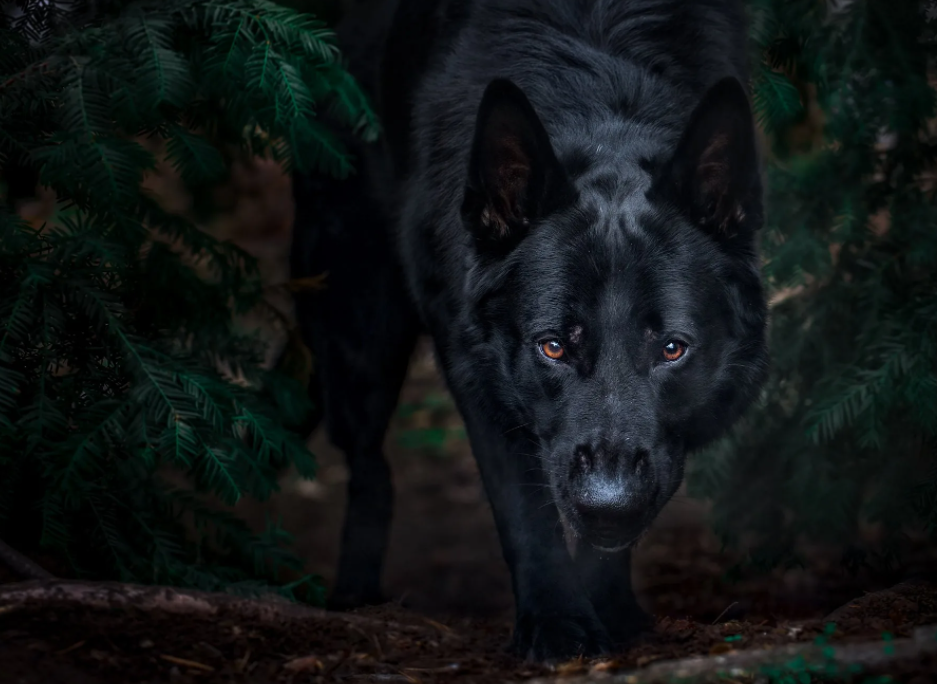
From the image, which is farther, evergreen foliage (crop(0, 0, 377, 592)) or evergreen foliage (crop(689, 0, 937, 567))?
evergreen foliage (crop(689, 0, 937, 567))

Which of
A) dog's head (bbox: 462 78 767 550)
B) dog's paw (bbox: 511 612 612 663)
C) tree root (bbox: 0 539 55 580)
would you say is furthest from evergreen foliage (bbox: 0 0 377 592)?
dog's paw (bbox: 511 612 612 663)

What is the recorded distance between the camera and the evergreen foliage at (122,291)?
10.00ft

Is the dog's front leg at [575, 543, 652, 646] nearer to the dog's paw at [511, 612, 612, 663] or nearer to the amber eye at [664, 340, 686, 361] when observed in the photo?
the dog's paw at [511, 612, 612, 663]

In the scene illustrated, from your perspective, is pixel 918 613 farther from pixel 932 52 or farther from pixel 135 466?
pixel 135 466

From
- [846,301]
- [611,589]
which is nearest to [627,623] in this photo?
[611,589]

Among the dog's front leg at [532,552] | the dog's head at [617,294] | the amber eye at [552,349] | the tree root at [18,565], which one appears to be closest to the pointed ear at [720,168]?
the dog's head at [617,294]

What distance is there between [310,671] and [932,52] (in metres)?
3.15

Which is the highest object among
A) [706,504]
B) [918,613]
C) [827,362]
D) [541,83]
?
[541,83]

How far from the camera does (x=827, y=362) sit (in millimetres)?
4012

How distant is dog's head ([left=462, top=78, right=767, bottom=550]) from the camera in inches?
107

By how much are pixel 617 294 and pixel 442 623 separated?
147cm

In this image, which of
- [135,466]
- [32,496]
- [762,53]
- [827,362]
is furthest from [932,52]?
[32,496]

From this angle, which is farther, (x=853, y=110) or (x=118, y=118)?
(x=853, y=110)

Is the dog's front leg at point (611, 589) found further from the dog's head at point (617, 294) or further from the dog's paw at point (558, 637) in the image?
the dog's head at point (617, 294)
